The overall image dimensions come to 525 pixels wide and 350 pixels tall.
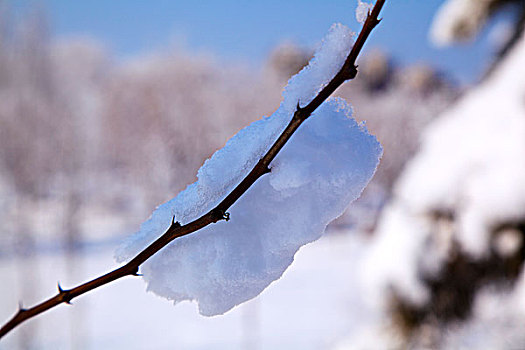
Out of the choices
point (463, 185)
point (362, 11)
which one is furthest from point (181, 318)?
point (362, 11)

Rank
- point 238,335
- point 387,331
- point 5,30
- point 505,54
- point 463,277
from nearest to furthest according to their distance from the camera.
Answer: point 463,277 < point 505,54 < point 387,331 < point 238,335 < point 5,30

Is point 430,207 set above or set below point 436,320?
above

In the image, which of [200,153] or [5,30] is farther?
[5,30]

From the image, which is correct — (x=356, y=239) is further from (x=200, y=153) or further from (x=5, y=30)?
(x=5, y=30)

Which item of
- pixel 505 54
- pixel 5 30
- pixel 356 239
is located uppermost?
pixel 5 30

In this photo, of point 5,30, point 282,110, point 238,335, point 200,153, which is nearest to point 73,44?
point 5,30

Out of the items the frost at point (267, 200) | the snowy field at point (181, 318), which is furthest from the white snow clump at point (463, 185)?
the snowy field at point (181, 318)

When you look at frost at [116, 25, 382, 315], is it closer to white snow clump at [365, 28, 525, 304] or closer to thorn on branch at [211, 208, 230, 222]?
thorn on branch at [211, 208, 230, 222]
